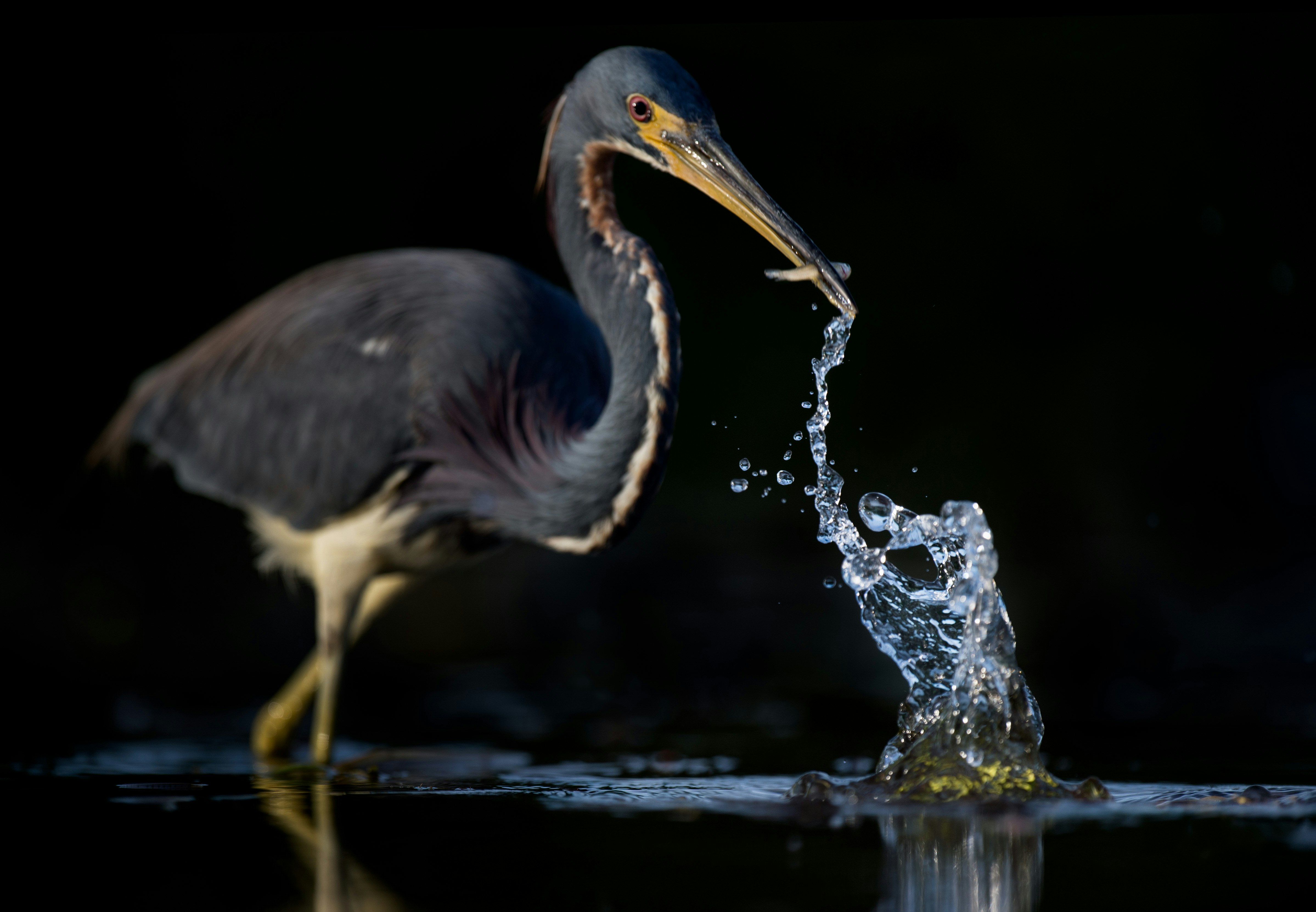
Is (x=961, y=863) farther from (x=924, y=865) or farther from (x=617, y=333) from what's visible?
(x=617, y=333)

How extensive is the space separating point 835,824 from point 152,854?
1.20 metres

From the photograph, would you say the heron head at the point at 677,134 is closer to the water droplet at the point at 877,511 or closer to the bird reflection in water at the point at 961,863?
the water droplet at the point at 877,511

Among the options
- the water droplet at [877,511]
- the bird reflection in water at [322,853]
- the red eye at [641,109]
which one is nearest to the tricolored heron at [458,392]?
the red eye at [641,109]

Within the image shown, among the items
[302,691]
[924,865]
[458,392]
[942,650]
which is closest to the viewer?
[924,865]

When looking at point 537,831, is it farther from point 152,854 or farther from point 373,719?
point 373,719

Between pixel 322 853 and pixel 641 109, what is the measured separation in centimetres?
200

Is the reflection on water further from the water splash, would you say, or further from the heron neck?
the heron neck

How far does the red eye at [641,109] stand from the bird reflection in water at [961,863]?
180 cm

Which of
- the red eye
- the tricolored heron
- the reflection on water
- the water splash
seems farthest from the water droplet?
the red eye

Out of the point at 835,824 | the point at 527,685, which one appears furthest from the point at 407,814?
the point at 527,685

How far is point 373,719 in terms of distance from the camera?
544 cm

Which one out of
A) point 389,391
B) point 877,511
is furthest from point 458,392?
point 877,511

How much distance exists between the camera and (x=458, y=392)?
4.36m

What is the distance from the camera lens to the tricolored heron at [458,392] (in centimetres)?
385
